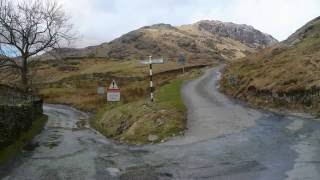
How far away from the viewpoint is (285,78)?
34.2m

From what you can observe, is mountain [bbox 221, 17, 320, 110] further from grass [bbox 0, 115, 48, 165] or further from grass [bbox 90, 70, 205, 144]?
grass [bbox 0, 115, 48, 165]

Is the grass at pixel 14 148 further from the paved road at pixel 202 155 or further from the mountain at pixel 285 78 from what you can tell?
the mountain at pixel 285 78

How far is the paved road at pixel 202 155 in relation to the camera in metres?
14.1

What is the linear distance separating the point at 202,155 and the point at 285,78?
18995 mm

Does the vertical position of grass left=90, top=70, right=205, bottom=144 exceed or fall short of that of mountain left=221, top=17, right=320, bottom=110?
it falls short

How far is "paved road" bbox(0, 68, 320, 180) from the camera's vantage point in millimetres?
14086

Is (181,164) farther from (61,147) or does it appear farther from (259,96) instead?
(259,96)

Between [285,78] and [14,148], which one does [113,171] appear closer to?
[14,148]

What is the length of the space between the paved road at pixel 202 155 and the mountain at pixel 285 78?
5.05m

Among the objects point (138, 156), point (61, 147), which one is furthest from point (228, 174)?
point (61, 147)

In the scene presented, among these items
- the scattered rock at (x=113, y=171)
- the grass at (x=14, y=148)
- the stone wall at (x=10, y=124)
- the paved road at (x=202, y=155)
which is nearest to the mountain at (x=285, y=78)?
the paved road at (x=202, y=155)

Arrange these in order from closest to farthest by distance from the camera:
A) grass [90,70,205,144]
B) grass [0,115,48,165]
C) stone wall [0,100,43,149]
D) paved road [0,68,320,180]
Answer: paved road [0,68,320,180]
grass [0,115,48,165]
stone wall [0,100,43,149]
grass [90,70,205,144]

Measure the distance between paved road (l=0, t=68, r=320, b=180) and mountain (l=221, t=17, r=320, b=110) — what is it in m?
5.05

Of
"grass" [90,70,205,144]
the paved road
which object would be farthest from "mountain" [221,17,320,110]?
"grass" [90,70,205,144]
